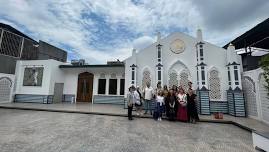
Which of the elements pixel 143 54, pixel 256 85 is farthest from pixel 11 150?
pixel 256 85

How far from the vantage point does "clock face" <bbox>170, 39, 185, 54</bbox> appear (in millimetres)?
7325

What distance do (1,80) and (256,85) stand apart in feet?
45.1

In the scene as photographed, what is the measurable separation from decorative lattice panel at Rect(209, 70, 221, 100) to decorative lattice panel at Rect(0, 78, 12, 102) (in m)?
12.4

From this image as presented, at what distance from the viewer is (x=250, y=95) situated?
590 cm

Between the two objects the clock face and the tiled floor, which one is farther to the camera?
the clock face

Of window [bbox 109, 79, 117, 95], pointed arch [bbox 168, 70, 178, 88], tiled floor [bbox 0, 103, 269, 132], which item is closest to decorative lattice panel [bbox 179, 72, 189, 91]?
pointed arch [bbox 168, 70, 178, 88]

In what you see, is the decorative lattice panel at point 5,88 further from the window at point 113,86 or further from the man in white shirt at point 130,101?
the man in white shirt at point 130,101

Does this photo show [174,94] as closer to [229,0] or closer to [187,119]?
[187,119]

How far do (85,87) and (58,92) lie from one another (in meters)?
1.93

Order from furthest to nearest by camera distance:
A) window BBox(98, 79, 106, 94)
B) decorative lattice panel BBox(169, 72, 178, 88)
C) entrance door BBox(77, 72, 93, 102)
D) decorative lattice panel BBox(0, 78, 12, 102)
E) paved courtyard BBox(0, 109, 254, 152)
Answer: entrance door BBox(77, 72, 93, 102), window BBox(98, 79, 106, 94), decorative lattice panel BBox(0, 78, 12, 102), decorative lattice panel BBox(169, 72, 178, 88), paved courtyard BBox(0, 109, 254, 152)

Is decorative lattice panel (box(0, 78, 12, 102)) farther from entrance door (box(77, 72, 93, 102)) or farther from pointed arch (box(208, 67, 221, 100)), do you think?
pointed arch (box(208, 67, 221, 100))

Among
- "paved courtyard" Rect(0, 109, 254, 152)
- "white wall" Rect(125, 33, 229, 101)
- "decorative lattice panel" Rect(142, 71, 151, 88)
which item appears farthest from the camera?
"decorative lattice panel" Rect(142, 71, 151, 88)

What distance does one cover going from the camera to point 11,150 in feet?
8.70

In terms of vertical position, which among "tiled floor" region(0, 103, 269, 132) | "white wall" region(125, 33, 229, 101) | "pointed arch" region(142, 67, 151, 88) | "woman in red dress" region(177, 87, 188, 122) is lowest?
→ "tiled floor" region(0, 103, 269, 132)
